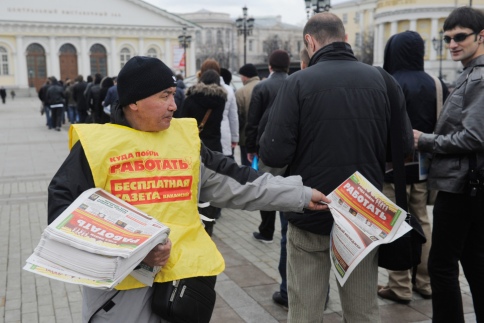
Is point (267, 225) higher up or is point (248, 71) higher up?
point (248, 71)

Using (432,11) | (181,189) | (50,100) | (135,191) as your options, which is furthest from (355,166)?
(432,11)

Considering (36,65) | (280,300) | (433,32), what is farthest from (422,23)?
(280,300)

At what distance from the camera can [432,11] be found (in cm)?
A: 6862

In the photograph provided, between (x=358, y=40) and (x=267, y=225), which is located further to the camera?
(x=358, y=40)

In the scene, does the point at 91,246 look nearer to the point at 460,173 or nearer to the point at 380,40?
the point at 460,173

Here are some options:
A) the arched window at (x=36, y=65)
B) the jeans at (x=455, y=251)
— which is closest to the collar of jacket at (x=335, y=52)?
the jeans at (x=455, y=251)

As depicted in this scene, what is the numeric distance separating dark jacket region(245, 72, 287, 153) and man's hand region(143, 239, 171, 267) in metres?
3.48

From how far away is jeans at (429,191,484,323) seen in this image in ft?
10.6

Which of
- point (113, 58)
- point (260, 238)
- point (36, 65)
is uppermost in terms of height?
point (113, 58)

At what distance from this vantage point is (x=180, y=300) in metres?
2.24

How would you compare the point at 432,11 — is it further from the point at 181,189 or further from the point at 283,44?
the point at 181,189

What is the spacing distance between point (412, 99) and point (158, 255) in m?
2.72

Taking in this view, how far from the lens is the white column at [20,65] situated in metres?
53.3

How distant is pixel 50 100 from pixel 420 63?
55.1 feet
